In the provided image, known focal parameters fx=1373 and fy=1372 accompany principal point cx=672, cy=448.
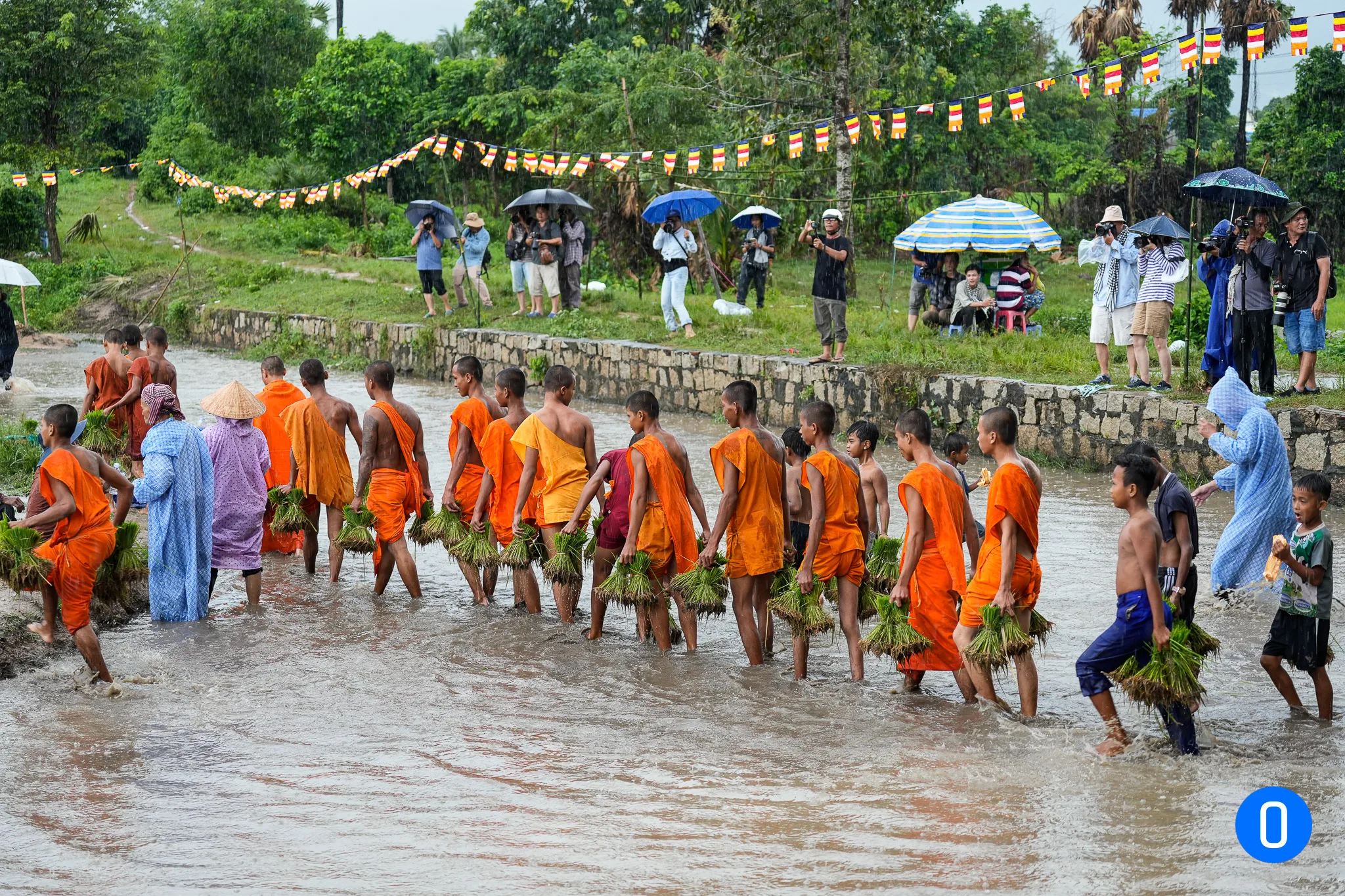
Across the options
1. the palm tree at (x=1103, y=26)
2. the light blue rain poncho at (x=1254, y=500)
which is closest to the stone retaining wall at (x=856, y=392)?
the light blue rain poncho at (x=1254, y=500)

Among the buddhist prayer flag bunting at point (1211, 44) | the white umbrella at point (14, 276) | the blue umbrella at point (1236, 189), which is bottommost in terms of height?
the white umbrella at point (14, 276)

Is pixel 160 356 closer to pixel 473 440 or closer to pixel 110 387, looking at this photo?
pixel 110 387

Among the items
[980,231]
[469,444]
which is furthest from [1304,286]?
[469,444]

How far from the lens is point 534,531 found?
8.43m

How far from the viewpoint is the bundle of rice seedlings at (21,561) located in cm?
698

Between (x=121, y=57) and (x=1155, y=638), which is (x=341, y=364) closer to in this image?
(x=121, y=57)

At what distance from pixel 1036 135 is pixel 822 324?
72.9 feet

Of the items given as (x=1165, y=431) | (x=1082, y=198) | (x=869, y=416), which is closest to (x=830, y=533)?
(x=1165, y=431)

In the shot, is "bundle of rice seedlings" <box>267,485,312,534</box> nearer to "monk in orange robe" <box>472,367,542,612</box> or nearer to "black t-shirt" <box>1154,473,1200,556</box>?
"monk in orange robe" <box>472,367,542,612</box>

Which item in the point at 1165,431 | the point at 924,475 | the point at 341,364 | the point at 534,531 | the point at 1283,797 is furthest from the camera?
the point at 341,364

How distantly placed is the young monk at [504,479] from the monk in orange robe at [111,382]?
468cm

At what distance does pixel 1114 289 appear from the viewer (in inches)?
515

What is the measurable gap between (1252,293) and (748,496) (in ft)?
21.1

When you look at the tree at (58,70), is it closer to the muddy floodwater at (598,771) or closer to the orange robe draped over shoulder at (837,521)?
the muddy floodwater at (598,771)
